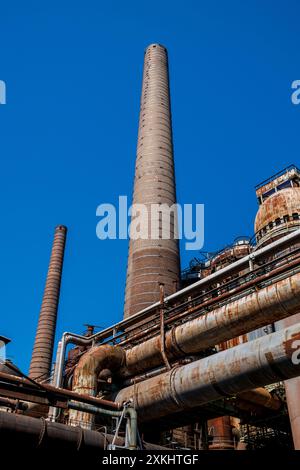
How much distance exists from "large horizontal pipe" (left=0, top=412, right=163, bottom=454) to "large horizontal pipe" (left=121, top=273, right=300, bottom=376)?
339cm

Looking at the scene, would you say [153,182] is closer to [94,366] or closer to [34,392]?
[94,366]

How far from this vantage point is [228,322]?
37.6ft

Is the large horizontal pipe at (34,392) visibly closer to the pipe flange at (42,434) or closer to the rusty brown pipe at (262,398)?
the pipe flange at (42,434)

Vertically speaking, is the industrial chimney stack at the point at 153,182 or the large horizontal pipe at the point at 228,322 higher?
the industrial chimney stack at the point at 153,182

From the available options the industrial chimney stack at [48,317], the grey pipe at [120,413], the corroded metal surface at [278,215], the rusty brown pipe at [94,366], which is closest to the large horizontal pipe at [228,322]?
the rusty brown pipe at [94,366]

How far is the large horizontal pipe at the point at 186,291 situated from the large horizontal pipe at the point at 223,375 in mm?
2515

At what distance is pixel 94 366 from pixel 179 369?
9.91 ft

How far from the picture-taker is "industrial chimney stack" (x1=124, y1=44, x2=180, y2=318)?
20.8m

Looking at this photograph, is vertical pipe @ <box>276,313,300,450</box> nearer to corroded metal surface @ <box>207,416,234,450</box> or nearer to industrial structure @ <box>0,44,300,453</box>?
industrial structure @ <box>0,44,300,453</box>

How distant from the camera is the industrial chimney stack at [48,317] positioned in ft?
90.1

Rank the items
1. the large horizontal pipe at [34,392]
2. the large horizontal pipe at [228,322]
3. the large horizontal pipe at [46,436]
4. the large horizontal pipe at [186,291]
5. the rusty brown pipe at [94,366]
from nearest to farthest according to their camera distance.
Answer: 1. the large horizontal pipe at [46,436]
2. the large horizontal pipe at [34,392]
3. the large horizontal pipe at [228,322]
4. the large horizontal pipe at [186,291]
5. the rusty brown pipe at [94,366]

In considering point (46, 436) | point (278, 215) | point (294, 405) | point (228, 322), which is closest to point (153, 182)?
point (278, 215)
